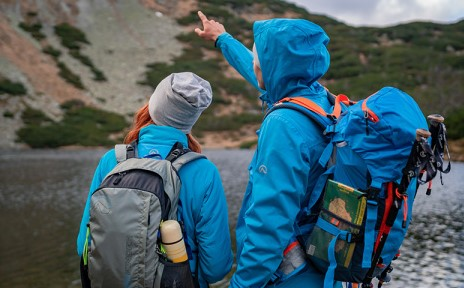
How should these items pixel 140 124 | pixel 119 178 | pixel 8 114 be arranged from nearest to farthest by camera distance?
pixel 119 178 < pixel 140 124 < pixel 8 114

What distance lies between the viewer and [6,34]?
3891 centimetres

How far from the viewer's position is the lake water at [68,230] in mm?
6762

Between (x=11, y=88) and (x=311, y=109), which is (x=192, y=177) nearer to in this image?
(x=311, y=109)

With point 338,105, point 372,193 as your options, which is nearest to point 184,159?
point 338,105

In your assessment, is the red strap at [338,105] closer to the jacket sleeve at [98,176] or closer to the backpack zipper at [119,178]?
the backpack zipper at [119,178]

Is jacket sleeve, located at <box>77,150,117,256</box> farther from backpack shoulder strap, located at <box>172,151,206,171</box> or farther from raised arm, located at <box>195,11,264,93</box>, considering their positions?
raised arm, located at <box>195,11,264,93</box>

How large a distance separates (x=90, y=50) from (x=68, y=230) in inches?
1519

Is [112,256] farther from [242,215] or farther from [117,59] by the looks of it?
[117,59]

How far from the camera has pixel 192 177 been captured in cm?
227

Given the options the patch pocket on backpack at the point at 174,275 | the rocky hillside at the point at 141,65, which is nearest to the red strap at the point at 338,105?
the patch pocket on backpack at the point at 174,275

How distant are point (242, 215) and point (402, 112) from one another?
887 millimetres

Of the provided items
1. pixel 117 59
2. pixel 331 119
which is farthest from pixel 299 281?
pixel 117 59

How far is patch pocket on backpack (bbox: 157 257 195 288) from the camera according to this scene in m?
2.04

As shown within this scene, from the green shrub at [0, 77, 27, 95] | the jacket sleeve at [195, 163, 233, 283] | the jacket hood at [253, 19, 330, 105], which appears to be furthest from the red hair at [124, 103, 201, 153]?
the green shrub at [0, 77, 27, 95]
